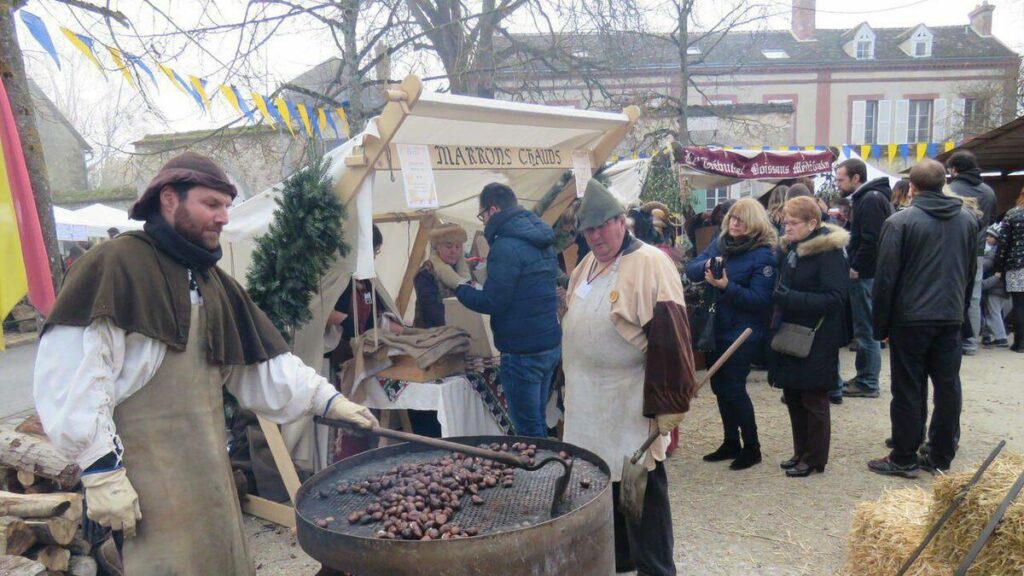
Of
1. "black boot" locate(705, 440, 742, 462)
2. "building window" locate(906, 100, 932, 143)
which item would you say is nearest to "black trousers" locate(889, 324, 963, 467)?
"black boot" locate(705, 440, 742, 462)

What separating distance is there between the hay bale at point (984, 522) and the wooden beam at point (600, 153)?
3.24 m

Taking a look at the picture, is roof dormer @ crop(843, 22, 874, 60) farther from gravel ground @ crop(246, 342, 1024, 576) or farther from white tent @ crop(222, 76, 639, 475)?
white tent @ crop(222, 76, 639, 475)

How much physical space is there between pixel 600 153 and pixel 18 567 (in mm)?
4396

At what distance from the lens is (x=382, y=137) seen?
12.1 ft

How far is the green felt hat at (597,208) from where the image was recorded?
9.91ft

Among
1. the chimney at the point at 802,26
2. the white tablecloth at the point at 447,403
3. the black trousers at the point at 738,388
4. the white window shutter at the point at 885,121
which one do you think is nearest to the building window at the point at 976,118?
the white window shutter at the point at 885,121

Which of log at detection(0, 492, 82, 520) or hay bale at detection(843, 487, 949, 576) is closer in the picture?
hay bale at detection(843, 487, 949, 576)

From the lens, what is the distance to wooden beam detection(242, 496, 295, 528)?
4.10m

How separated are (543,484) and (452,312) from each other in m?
2.42

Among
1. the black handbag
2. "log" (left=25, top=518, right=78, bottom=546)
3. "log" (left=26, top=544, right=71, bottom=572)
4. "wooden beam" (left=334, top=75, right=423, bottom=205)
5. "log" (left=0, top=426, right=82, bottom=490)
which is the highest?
"wooden beam" (left=334, top=75, right=423, bottom=205)

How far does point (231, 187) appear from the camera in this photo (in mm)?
2348

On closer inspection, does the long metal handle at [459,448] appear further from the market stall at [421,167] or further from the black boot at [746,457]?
the black boot at [746,457]

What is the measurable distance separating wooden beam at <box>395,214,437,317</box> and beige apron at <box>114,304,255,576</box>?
345 centimetres

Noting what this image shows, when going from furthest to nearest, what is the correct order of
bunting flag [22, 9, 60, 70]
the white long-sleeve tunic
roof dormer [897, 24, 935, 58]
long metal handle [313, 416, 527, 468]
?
roof dormer [897, 24, 935, 58], bunting flag [22, 9, 60, 70], long metal handle [313, 416, 527, 468], the white long-sleeve tunic
